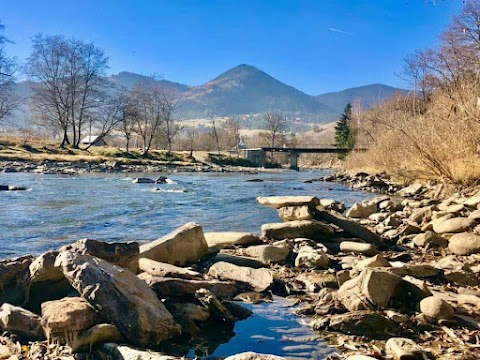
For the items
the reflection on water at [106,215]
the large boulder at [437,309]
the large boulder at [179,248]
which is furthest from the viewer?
the reflection on water at [106,215]

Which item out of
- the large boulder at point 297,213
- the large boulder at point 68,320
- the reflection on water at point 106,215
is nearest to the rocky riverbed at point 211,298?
the large boulder at point 68,320

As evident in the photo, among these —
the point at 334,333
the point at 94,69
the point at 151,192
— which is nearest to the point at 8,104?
the point at 94,69

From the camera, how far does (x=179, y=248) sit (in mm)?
7289

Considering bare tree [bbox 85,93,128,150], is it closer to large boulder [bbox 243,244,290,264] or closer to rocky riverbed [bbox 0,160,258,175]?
rocky riverbed [bbox 0,160,258,175]

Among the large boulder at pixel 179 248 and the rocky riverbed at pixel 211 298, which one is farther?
the large boulder at pixel 179 248

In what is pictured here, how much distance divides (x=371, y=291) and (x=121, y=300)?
8.98 ft

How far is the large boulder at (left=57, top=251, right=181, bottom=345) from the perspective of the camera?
402cm

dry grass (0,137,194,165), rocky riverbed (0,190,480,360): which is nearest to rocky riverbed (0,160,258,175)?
dry grass (0,137,194,165)

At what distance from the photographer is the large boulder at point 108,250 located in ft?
17.0

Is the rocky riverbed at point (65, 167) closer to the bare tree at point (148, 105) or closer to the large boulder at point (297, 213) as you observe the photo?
the bare tree at point (148, 105)

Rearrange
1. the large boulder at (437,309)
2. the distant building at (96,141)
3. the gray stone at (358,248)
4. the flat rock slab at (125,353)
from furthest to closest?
the distant building at (96,141)
the gray stone at (358,248)
the large boulder at (437,309)
the flat rock slab at (125,353)

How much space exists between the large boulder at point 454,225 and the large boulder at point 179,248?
16.3ft

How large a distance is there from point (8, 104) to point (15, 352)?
5365 centimetres

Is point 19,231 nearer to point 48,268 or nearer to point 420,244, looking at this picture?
point 48,268
